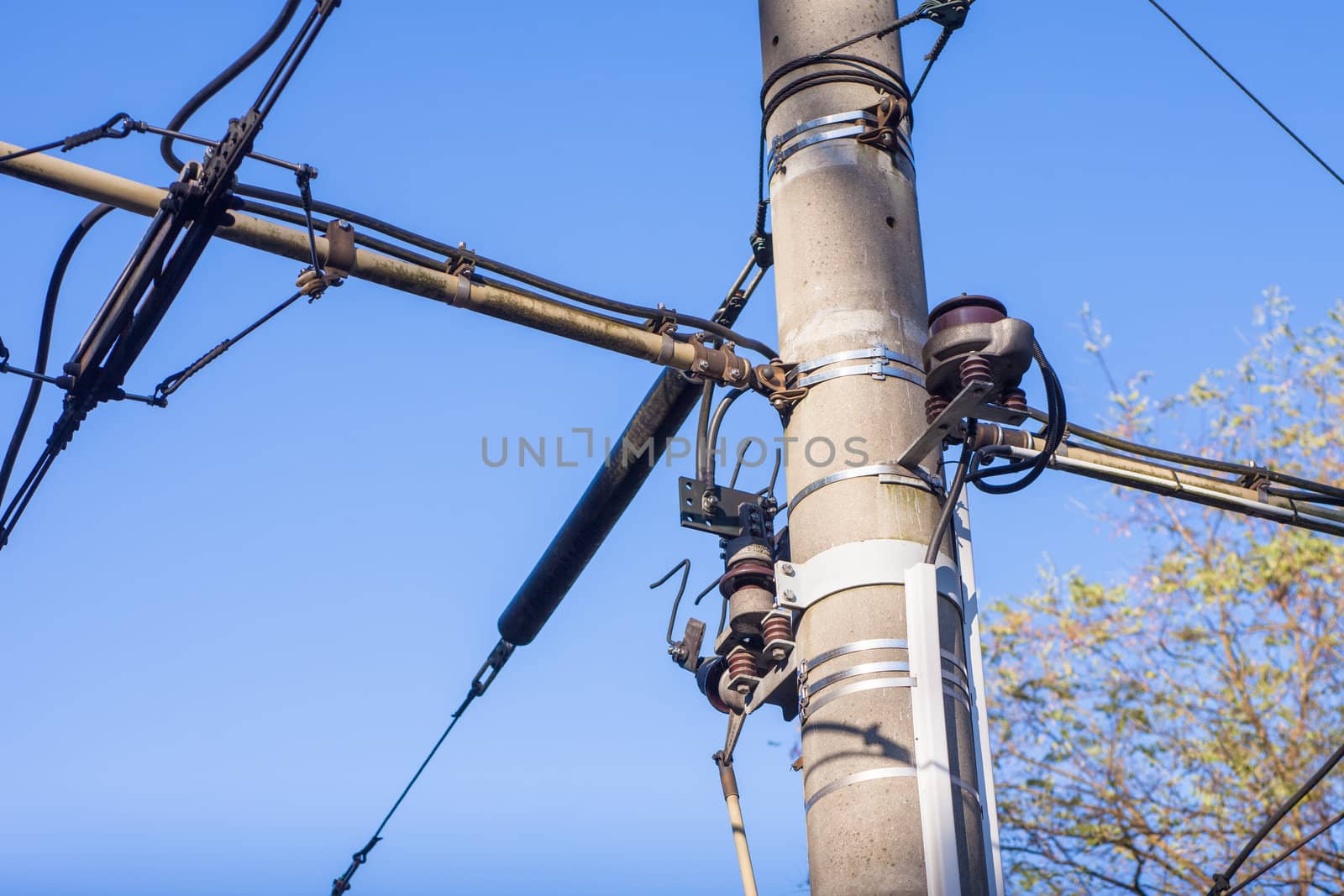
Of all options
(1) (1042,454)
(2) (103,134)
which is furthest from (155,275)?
(1) (1042,454)

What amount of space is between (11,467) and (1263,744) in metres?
12.2

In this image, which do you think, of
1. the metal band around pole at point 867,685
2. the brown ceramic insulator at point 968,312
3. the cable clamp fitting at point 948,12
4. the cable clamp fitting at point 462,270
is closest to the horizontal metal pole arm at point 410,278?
the cable clamp fitting at point 462,270

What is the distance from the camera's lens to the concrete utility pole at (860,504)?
14.3 feet

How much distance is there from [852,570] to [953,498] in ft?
1.35

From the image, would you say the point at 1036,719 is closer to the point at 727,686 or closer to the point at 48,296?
the point at 727,686

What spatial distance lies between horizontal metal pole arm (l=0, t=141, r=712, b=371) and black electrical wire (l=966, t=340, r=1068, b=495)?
3.73 ft

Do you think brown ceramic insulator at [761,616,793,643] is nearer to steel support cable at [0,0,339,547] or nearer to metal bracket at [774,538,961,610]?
metal bracket at [774,538,961,610]

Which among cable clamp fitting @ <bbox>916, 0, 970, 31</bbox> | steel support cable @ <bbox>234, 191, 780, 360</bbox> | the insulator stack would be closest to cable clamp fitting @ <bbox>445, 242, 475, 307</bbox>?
steel support cable @ <bbox>234, 191, 780, 360</bbox>

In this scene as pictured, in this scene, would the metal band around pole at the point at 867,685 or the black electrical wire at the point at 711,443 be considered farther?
the black electrical wire at the point at 711,443

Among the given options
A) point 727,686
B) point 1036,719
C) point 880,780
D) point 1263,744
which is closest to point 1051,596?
point 1036,719

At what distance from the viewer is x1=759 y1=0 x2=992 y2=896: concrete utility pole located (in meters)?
4.36

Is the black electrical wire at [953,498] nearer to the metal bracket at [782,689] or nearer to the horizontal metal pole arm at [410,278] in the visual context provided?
the metal bracket at [782,689]

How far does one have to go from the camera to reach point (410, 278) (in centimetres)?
529

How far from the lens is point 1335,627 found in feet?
48.8
